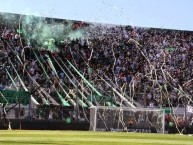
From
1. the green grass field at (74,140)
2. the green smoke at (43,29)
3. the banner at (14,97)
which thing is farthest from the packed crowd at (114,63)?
the green grass field at (74,140)

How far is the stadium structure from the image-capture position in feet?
99.0

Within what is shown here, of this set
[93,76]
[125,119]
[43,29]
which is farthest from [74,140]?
[43,29]

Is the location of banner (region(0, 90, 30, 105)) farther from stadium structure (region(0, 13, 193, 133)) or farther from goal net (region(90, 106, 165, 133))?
goal net (region(90, 106, 165, 133))

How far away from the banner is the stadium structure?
58 mm

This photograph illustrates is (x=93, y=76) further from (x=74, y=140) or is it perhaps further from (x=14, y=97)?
(x=74, y=140)

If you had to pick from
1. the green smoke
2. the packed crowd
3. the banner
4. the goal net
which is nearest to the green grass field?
the banner

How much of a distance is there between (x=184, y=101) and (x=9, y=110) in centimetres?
1421

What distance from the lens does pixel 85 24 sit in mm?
43562

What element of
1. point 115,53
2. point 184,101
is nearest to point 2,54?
point 115,53

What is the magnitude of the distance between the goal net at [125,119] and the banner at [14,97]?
407cm

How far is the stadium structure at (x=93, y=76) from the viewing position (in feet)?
99.0

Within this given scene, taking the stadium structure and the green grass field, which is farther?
the stadium structure

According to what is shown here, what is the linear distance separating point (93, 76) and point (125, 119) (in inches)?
329

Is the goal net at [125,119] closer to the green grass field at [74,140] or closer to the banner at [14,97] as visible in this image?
the banner at [14,97]
